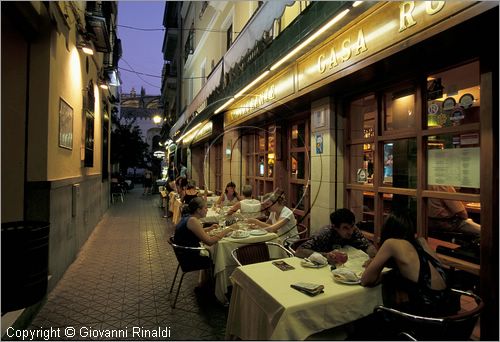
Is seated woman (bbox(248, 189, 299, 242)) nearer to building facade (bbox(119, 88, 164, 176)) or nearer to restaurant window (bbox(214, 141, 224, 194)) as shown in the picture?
restaurant window (bbox(214, 141, 224, 194))

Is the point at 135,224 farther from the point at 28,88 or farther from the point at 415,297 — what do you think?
the point at 415,297

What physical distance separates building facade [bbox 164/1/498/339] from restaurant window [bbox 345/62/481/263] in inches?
0.5

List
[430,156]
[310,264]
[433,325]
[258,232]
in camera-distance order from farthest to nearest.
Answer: [258,232] → [430,156] → [310,264] → [433,325]

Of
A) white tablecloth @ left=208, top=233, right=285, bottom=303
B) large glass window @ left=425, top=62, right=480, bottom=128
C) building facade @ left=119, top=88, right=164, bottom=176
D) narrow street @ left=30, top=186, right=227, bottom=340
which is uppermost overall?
building facade @ left=119, top=88, right=164, bottom=176

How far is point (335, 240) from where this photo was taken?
341 centimetres

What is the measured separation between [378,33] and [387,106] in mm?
1001

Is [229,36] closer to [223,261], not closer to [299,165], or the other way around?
[299,165]

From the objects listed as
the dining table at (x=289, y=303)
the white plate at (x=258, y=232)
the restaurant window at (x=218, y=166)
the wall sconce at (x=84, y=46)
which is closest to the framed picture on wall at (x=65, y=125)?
the wall sconce at (x=84, y=46)

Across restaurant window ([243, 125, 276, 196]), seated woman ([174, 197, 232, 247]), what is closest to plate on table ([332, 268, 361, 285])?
seated woman ([174, 197, 232, 247])

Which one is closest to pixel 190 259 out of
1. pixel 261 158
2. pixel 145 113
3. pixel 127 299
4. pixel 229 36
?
pixel 127 299

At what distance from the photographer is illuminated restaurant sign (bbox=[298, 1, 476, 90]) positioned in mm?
2682

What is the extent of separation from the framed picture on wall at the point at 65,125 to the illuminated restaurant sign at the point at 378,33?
393cm

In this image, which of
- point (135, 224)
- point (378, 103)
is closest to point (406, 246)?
point (378, 103)

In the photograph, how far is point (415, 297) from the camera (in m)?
2.27
